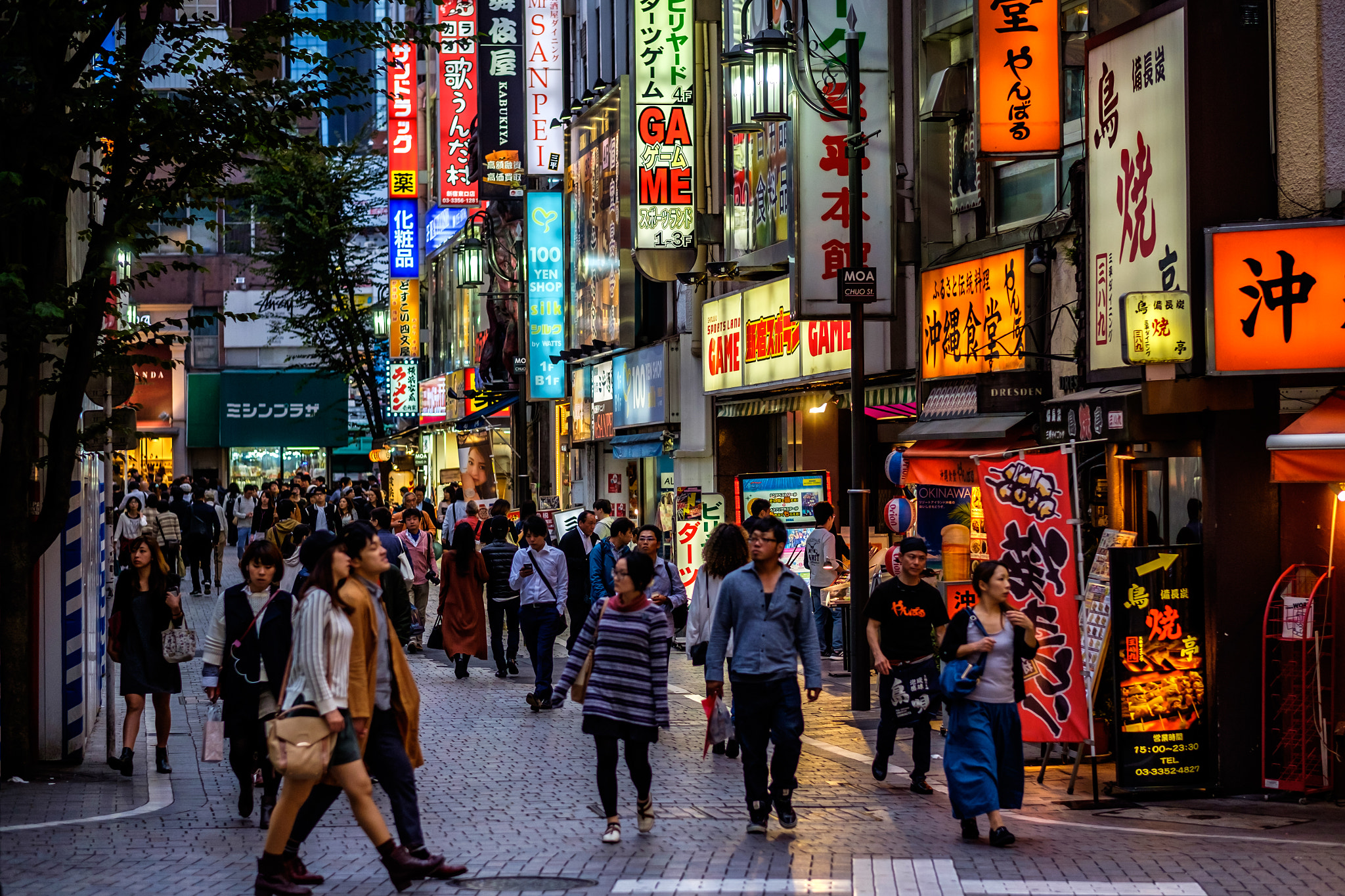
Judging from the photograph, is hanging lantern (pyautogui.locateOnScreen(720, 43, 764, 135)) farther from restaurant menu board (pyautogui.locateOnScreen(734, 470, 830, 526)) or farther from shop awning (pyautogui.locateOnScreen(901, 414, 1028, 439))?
shop awning (pyautogui.locateOnScreen(901, 414, 1028, 439))

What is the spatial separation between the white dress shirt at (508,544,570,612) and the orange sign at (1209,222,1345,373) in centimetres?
777

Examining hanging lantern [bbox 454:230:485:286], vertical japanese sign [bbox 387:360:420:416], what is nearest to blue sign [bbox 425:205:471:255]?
vertical japanese sign [bbox 387:360:420:416]

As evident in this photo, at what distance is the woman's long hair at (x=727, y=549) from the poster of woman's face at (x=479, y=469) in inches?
1345

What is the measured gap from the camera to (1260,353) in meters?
11.6

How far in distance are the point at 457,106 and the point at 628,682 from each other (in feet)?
106

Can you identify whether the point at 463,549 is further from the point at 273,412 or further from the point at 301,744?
the point at 273,412

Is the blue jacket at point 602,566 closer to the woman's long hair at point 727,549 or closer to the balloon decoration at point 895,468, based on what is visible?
the balloon decoration at point 895,468

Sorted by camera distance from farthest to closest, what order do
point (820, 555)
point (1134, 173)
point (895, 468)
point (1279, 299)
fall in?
point (820, 555), point (895, 468), point (1134, 173), point (1279, 299)

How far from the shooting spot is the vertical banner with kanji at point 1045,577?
11617 millimetres

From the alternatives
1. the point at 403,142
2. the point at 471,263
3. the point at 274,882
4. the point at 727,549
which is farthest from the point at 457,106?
the point at 274,882

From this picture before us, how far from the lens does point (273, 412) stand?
207ft

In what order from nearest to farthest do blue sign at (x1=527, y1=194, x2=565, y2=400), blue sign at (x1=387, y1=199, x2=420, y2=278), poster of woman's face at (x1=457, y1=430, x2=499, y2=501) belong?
blue sign at (x1=527, y1=194, x2=565, y2=400) → poster of woman's face at (x1=457, y1=430, x2=499, y2=501) → blue sign at (x1=387, y1=199, x2=420, y2=278)

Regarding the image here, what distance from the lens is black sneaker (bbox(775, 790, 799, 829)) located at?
1009 centimetres

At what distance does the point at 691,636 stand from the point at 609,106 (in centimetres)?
2128
